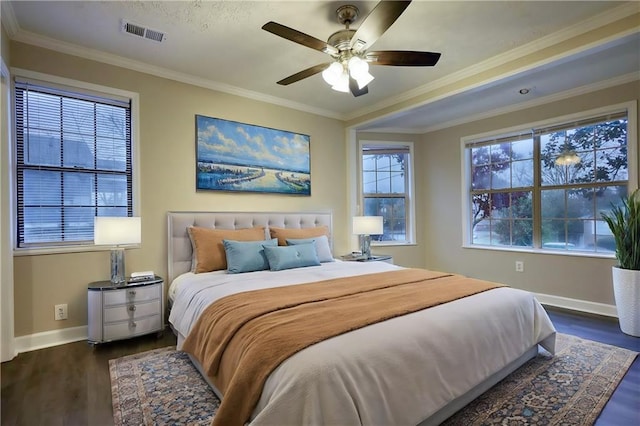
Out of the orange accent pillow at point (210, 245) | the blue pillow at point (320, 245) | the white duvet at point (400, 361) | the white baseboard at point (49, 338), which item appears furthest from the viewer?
the blue pillow at point (320, 245)

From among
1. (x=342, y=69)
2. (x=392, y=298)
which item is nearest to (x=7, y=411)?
(x=392, y=298)

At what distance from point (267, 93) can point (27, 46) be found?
2262 mm

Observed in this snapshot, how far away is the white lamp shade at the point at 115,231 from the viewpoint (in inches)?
106

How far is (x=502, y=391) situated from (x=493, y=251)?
9.54ft

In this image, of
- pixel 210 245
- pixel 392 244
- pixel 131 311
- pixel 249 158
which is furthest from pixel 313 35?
pixel 392 244

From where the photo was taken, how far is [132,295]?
279 cm

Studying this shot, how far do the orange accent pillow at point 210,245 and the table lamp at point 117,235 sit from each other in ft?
1.87

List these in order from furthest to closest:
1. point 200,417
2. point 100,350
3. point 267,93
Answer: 1. point 267,93
2. point 100,350
3. point 200,417

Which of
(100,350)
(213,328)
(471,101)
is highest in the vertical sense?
(471,101)

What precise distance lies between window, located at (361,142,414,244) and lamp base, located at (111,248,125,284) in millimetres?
3438

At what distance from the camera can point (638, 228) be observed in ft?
9.93

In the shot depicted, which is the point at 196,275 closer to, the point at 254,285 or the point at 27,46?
the point at 254,285

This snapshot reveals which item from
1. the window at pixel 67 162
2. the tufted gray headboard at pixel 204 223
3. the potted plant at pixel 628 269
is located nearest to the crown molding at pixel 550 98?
the potted plant at pixel 628 269

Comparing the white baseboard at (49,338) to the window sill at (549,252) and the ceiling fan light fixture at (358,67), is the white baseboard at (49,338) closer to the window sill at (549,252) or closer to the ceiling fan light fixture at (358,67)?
the ceiling fan light fixture at (358,67)
